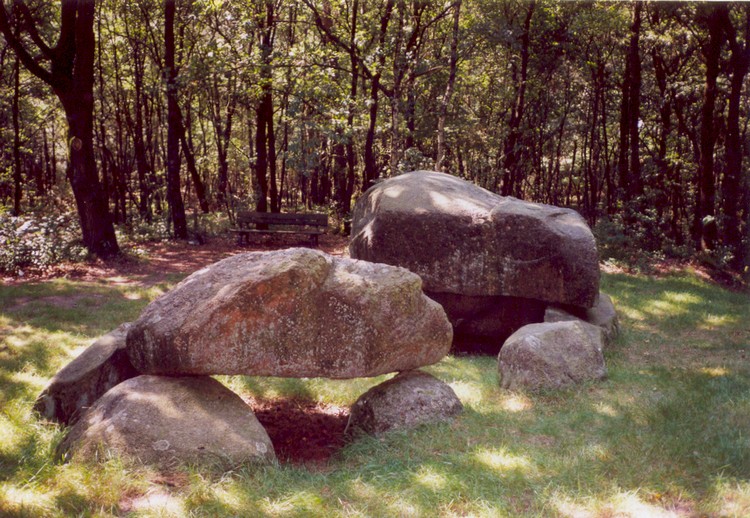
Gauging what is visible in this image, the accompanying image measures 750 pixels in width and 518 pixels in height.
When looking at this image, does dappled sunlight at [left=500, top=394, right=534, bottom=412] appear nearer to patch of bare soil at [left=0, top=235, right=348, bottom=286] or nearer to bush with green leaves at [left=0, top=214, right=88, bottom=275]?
patch of bare soil at [left=0, top=235, right=348, bottom=286]

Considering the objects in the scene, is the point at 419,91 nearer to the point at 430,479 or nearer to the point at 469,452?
the point at 469,452

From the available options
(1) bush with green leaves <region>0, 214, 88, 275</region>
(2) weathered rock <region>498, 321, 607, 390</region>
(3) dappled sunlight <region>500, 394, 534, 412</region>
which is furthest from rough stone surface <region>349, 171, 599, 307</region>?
(1) bush with green leaves <region>0, 214, 88, 275</region>

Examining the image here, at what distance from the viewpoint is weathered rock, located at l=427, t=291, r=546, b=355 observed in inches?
375

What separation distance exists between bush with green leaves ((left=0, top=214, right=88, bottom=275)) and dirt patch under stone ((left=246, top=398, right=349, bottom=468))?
9086 mm

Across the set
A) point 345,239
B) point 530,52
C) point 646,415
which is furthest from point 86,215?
point 530,52

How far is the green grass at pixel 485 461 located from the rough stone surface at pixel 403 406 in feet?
0.56

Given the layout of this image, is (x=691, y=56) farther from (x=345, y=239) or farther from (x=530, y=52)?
(x=345, y=239)

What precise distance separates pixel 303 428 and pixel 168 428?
69.2 inches

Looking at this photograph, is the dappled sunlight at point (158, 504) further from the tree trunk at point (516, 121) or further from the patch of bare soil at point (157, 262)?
the tree trunk at point (516, 121)

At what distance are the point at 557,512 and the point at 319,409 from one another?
3553 millimetres

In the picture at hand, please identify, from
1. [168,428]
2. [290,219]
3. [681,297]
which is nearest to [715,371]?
[681,297]

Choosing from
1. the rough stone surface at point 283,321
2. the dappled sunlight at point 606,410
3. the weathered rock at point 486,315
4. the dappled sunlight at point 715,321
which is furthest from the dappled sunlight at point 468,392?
the dappled sunlight at point 715,321

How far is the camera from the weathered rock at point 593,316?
8797 mm

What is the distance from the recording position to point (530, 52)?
20.7 meters
